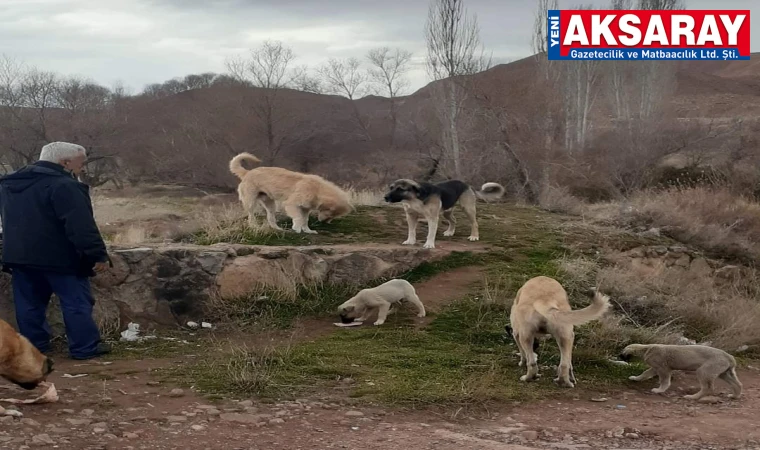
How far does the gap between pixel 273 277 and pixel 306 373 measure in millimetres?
2579

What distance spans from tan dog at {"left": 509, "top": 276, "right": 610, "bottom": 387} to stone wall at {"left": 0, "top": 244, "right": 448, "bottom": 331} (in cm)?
305

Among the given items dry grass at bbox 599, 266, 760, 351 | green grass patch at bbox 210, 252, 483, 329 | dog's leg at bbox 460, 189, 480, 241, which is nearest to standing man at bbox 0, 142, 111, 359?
green grass patch at bbox 210, 252, 483, 329

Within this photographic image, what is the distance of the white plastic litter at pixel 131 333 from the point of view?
757 centimetres

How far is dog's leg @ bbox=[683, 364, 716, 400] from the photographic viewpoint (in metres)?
6.58

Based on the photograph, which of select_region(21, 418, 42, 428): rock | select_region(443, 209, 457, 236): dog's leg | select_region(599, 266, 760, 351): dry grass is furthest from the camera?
select_region(443, 209, 457, 236): dog's leg

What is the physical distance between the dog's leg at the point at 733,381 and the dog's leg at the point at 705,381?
154 mm

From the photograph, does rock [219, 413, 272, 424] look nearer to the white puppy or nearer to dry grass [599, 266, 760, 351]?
the white puppy

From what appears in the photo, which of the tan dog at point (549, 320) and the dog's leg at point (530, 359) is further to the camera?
the dog's leg at point (530, 359)

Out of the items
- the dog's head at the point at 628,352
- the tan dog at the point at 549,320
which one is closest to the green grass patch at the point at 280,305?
Answer: the tan dog at the point at 549,320

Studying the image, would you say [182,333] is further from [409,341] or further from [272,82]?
[272,82]

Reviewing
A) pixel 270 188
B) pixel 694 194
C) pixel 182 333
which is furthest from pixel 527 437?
pixel 694 194

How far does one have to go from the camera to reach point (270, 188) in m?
11.6

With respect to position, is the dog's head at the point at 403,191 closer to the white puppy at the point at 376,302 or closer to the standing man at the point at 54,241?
the white puppy at the point at 376,302

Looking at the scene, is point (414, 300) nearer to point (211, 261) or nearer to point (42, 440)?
point (211, 261)
